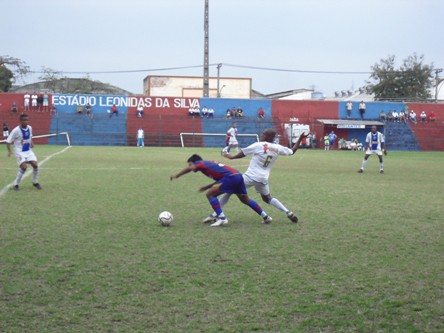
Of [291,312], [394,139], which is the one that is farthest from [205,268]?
[394,139]

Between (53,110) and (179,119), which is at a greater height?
(53,110)

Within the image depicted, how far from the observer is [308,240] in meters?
8.45

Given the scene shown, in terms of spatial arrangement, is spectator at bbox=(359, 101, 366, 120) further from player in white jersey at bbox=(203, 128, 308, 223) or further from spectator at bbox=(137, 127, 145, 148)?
player in white jersey at bbox=(203, 128, 308, 223)

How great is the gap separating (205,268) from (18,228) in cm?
367

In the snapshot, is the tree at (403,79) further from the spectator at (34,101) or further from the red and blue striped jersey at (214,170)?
the red and blue striped jersey at (214,170)

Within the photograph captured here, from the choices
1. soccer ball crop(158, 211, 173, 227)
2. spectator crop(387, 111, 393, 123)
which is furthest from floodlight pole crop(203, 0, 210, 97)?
soccer ball crop(158, 211, 173, 227)

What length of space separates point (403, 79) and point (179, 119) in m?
32.4

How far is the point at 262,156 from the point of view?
32.4 feet

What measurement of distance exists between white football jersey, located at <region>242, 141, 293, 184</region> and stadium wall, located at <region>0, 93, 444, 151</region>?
127 ft

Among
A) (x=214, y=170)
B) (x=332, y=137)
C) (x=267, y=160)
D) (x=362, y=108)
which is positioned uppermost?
(x=362, y=108)

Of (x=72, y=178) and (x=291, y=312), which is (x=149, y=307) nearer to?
(x=291, y=312)

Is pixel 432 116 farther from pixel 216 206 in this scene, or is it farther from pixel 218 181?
pixel 216 206

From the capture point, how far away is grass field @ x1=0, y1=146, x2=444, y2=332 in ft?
16.7

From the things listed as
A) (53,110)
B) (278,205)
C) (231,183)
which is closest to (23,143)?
(231,183)
